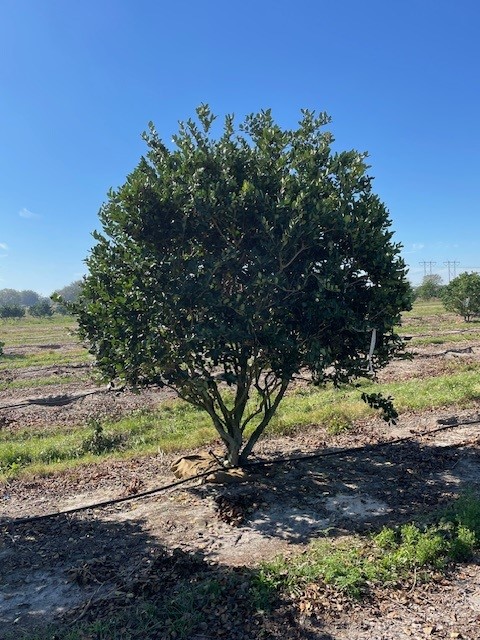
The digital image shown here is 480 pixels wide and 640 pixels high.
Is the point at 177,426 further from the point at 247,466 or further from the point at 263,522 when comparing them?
the point at 263,522

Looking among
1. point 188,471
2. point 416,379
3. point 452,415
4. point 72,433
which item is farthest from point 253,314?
point 416,379

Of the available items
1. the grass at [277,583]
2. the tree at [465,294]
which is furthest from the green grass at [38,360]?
the tree at [465,294]

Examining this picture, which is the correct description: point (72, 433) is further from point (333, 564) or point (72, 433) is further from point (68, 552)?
point (333, 564)

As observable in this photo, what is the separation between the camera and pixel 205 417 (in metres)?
12.5

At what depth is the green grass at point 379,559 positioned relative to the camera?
452cm

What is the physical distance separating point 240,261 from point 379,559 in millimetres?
3872

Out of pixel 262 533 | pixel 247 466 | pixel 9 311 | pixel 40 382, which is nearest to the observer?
pixel 262 533

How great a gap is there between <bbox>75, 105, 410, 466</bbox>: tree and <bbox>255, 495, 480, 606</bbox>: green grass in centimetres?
231

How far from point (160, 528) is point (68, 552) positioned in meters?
1.11

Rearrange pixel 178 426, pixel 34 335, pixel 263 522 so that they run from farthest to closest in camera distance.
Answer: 1. pixel 34 335
2. pixel 178 426
3. pixel 263 522

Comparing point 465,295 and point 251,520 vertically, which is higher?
point 465,295

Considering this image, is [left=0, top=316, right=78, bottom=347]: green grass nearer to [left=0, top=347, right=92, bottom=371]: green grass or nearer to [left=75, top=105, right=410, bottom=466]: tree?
[left=0, top=347, right=92, bottom=371]: green grass

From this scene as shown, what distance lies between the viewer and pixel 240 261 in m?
6.45

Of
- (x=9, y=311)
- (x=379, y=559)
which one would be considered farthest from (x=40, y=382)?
(x=9, y=311)
